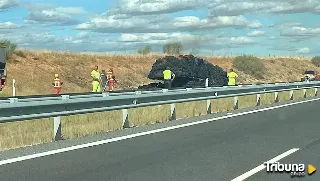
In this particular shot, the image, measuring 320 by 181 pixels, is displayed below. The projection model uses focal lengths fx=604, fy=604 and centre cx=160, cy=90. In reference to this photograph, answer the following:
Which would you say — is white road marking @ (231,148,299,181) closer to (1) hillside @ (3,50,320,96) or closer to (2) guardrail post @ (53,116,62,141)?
(2) guardrail post @ (53,116,62,141)

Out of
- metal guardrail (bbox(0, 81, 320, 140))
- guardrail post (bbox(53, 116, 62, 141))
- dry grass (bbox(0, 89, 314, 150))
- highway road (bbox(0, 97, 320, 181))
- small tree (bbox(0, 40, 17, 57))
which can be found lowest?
dry grass (bbox(0, 89, 314, 150))

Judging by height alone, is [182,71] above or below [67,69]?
above

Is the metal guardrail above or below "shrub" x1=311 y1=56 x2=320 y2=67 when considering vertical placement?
above

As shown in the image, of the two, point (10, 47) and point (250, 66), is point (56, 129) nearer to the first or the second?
point (10, 47)

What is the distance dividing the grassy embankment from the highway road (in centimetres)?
211

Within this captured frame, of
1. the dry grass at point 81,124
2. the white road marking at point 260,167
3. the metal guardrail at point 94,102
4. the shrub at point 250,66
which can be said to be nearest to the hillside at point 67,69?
the shrub at point 250,66

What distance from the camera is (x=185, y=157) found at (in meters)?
10.1

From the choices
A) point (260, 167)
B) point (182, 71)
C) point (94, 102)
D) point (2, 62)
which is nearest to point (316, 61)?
point (2, 62)

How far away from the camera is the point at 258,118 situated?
1773cm

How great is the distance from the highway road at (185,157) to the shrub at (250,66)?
69832mm

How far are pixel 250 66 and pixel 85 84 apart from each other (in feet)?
130

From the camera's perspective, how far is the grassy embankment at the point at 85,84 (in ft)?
46.7

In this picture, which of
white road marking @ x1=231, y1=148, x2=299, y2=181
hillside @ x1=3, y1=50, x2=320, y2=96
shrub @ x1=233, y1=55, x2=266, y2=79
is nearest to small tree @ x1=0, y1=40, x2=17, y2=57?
hillside @ x1=3, y1=50, x2=320, y2=96

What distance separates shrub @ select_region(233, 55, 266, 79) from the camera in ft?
276
